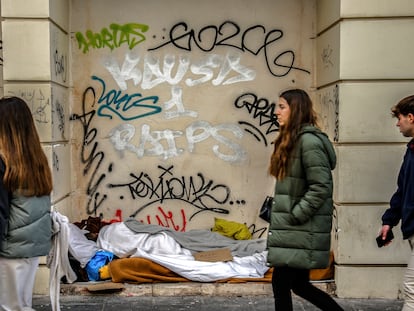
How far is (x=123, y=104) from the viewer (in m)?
6.61

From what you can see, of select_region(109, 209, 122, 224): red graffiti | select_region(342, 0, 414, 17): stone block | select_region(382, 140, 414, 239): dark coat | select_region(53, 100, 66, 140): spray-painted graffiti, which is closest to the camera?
select_region(382, 140, 414, 239): dark coat

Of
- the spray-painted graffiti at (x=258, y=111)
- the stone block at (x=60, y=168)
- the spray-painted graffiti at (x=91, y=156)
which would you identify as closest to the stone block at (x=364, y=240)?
the spray-painted graffiti at (x=258, y=111)

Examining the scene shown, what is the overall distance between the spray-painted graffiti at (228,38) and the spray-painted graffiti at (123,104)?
53 centimetres

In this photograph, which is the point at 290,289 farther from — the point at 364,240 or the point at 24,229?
the point at 24,229

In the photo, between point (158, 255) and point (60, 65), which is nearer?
point (158, 255)

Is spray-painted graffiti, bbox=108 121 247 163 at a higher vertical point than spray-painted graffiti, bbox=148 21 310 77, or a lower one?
lower

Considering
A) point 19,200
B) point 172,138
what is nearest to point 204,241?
point 172,138

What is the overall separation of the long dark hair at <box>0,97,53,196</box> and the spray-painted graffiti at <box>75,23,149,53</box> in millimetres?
2809

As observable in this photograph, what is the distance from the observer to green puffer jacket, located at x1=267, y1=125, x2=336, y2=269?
162 inches

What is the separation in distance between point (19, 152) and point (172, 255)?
2556mm

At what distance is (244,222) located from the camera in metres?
6.68

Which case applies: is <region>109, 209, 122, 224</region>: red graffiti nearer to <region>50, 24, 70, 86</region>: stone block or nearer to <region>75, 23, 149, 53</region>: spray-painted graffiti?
<region>50, 24, 70, 86</region>: stone block

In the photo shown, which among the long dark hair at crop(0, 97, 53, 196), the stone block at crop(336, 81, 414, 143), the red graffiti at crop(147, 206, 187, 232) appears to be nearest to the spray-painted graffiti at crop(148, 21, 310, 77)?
the stone block at crop(336, 81, 414, 143)

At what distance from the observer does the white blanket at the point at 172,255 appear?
5801 mm
